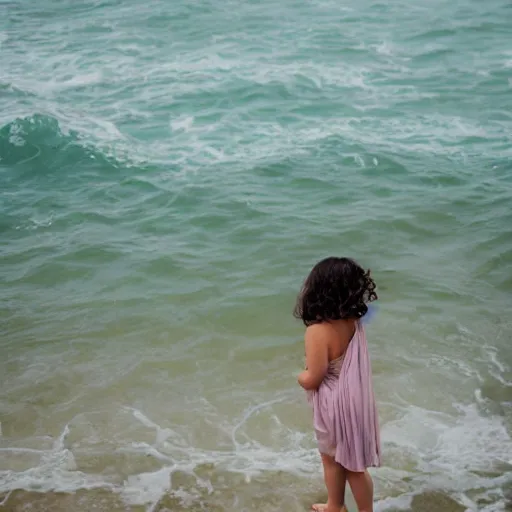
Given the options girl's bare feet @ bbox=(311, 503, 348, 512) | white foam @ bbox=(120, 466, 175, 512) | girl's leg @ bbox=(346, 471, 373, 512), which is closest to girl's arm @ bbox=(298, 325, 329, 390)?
girl's leg @ bbox=(346, 471, 373, 512)

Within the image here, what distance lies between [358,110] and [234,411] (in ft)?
31.9

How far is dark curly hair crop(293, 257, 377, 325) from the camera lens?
3414 millimetres

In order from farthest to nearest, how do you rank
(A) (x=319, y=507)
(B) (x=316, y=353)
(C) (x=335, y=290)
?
(A) (x=319, y=507) < (B) (x=316, y=353) < (C) (x=335, y=290)

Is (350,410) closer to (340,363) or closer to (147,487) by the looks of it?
(340,363)

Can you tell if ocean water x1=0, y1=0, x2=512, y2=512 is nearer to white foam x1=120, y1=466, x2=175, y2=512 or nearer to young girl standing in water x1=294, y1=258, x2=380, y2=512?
white foam x1=120, y1=466, x2=175, y2=512

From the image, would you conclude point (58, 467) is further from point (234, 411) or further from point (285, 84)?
point (285, 84)

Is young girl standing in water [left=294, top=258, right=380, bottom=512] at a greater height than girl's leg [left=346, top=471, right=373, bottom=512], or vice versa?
young girl standing in water [left=294, top=258, right=380, bottom=512]

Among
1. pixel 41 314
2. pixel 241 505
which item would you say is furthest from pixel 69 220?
pixel 241 505

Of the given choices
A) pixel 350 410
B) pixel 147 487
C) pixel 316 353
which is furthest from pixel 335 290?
pixel 147 487

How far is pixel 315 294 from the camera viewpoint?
3.44 m

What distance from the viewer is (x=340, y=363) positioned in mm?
3582

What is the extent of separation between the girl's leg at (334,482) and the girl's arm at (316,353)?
513 millimetres

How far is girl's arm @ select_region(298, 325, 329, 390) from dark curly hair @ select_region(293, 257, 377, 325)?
0.08m

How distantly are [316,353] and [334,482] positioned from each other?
83 centimetres
